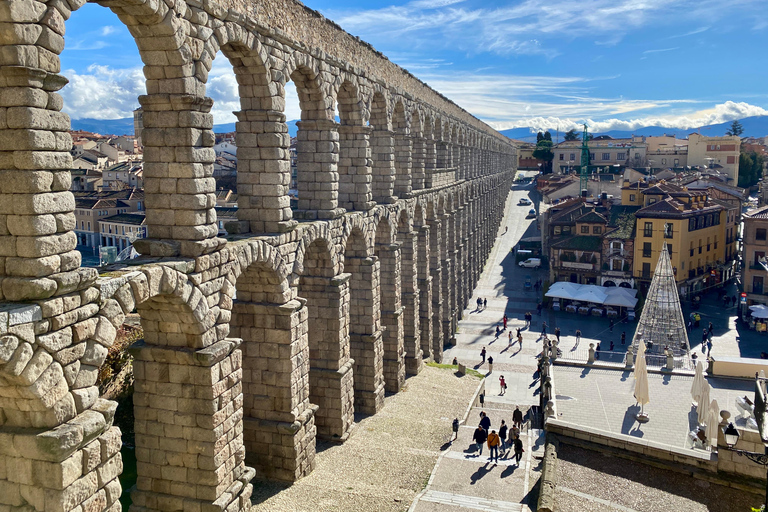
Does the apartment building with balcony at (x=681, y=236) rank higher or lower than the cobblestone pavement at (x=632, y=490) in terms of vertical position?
higher

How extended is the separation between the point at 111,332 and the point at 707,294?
189 feet

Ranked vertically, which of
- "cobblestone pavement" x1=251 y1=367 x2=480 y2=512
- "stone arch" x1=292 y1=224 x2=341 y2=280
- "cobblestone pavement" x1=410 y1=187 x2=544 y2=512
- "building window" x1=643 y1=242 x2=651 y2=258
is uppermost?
"stone arch" x1=292 y1=224 x2=341 y2=280

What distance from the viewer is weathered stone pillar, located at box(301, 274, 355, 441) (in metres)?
23.2

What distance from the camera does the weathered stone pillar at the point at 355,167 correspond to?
25.7 m

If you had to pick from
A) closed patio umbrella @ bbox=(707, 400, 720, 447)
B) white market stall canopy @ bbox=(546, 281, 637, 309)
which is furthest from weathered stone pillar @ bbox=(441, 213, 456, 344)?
closed patio umbrella @ bbox=(707, 400, 720, 447)

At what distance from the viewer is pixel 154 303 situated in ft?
47.8

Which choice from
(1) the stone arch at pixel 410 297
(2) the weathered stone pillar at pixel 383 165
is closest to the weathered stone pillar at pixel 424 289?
(1) the stone arch at pixel 410 297

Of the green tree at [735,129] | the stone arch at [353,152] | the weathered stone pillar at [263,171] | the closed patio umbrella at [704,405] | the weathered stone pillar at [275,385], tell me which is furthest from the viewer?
the green tree at [735,129]

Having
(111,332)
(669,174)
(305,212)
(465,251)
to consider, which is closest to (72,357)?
(111,332)

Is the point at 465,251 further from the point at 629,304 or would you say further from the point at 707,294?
the point at 707,294

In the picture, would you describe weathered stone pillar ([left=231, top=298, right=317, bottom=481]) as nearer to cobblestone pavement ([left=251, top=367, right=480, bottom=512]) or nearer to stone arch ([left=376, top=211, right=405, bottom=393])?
cobblestone pavement ([left=251, top=367, right=480, bottom=512])

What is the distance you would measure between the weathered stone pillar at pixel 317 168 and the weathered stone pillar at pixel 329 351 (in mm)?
2443

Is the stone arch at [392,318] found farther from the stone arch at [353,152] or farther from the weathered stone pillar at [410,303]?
the stone arch at [353,152]

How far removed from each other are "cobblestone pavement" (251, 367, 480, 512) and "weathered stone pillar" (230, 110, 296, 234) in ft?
25.6
